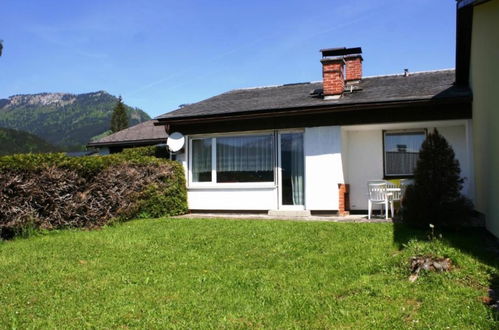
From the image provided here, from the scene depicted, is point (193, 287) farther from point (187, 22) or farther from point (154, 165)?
point (187, 22)

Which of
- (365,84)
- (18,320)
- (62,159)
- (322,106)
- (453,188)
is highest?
(365,84)

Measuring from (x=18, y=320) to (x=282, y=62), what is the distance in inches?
566

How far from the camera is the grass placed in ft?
15.6

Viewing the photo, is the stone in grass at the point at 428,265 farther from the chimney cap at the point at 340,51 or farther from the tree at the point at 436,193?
the chimney cap at the point at 340,51

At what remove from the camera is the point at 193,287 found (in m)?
5.99

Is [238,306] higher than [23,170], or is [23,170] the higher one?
[23,170]

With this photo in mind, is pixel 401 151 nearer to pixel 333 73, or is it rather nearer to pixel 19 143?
pixel 333 73

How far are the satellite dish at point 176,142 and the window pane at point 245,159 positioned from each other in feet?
4.04

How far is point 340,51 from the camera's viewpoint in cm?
1453

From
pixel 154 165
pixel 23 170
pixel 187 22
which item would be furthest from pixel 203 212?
pixel 187 22

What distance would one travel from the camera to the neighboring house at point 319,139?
12.0 meters

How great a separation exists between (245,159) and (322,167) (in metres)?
2.46

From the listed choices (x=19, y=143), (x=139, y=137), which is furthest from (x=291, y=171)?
(x=19, y=143)

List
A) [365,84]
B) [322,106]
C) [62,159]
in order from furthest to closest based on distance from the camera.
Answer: [365,84] → [322,106] → [62,159]
